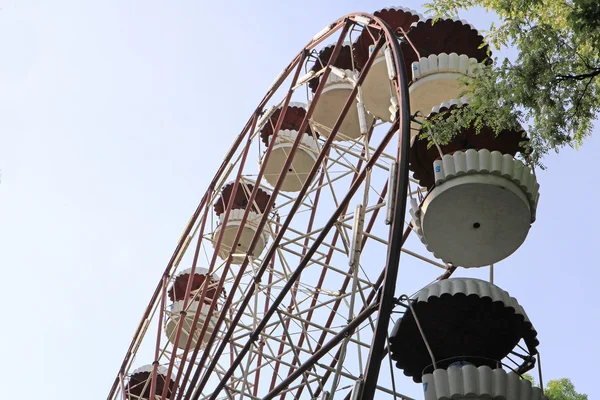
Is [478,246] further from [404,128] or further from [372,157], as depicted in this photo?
[372,157]

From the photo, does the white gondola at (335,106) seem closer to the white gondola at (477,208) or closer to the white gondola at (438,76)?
the white gondola at (438,76)

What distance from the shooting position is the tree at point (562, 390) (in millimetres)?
19109

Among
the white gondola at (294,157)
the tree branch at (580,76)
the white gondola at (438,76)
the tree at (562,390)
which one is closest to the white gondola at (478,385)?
the tree branch at (580,76)

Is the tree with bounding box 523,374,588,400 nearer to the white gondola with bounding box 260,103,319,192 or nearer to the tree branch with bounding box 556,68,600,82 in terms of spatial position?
the white gondola with bounding box 260,103,319,192

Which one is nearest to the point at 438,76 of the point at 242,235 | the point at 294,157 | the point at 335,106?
the point at 335,106

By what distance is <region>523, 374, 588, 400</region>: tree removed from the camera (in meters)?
19.1

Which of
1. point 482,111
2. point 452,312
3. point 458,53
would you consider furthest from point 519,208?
point 458,53

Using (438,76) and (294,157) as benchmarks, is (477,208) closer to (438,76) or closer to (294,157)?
(438,76)

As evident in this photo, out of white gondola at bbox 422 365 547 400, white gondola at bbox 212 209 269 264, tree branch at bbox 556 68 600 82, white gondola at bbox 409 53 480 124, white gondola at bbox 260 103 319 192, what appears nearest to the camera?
tree branch at bbox 556 68 600 82

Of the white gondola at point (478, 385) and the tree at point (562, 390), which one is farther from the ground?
the tree at point (562, 390)

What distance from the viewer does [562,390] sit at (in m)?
19.5

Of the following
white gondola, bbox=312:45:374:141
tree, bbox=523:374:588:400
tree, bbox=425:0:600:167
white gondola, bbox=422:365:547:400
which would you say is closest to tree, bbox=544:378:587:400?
tree, bbox=523:374:588:400

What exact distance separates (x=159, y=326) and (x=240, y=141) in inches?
185

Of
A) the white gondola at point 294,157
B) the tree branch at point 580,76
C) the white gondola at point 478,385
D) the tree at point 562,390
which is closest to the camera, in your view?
the tree branch at point 580,76
